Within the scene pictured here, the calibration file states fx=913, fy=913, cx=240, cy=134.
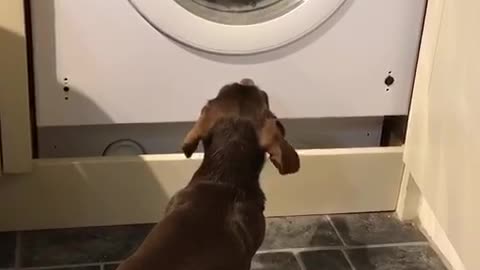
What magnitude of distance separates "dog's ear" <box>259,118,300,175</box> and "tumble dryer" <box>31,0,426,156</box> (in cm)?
28

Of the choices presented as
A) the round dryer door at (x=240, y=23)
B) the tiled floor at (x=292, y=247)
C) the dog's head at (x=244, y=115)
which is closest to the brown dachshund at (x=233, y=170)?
the dog's head at (x=244, y=115)

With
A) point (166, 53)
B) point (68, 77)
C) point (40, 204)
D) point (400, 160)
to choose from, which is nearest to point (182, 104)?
point (166, 53)

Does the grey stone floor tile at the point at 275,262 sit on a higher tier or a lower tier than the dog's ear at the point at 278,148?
lower

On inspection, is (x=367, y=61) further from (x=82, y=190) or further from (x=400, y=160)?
(x=82, y=190)

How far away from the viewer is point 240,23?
165 centimetres

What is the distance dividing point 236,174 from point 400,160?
0.51 metres

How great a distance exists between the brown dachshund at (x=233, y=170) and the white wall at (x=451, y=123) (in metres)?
0.31

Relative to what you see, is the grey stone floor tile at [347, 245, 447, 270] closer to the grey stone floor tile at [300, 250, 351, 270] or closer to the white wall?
the grey stone floor tile at [300, 250, 351, 270]

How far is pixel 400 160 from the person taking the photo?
1.83 m

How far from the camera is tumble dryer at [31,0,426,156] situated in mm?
1599

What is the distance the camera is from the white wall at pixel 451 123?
146 centimetres

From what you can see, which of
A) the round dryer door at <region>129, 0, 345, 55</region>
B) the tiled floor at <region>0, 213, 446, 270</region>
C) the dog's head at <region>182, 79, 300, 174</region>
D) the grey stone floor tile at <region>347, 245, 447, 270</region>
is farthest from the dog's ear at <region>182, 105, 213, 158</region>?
the grey stone floor tile at <region>347, 245, 447, 270</region>

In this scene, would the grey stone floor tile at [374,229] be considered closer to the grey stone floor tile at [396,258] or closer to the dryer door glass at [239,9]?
the grey stone floor tile at [396,258]

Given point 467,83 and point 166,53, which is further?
point 166,53
